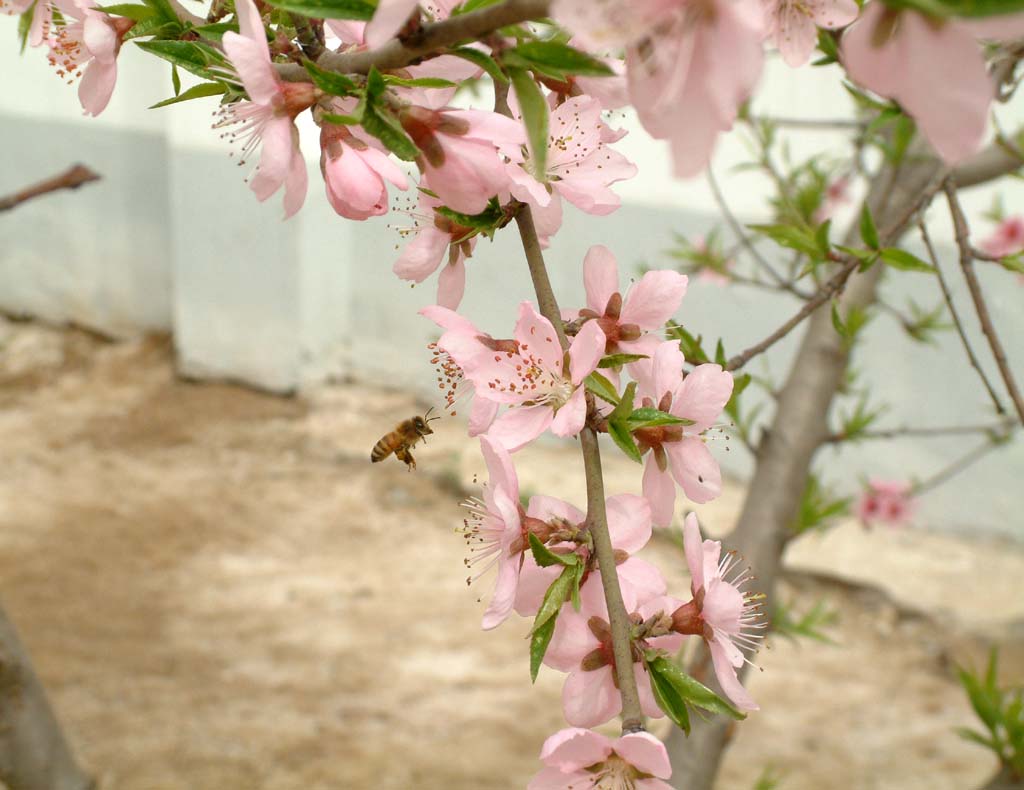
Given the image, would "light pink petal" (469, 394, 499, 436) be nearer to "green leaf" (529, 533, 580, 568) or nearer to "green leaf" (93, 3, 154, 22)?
"green leaf" (529, 533, 580, 568)

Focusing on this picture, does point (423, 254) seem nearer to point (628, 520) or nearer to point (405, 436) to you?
point (628, 520)

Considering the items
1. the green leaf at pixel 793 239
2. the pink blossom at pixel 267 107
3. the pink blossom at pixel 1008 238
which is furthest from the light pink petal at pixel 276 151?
the pink blossom at pixel 1008 238

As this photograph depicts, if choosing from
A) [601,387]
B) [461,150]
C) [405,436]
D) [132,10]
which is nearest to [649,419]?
[601,387]

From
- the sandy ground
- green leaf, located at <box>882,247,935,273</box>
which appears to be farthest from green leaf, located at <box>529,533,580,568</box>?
the sandy ground

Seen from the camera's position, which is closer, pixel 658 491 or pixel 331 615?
pixel 658 491

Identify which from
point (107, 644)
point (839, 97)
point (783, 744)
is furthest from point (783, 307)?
point (107, 644)

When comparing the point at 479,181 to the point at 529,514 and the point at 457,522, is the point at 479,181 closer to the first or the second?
the point at 529,514
